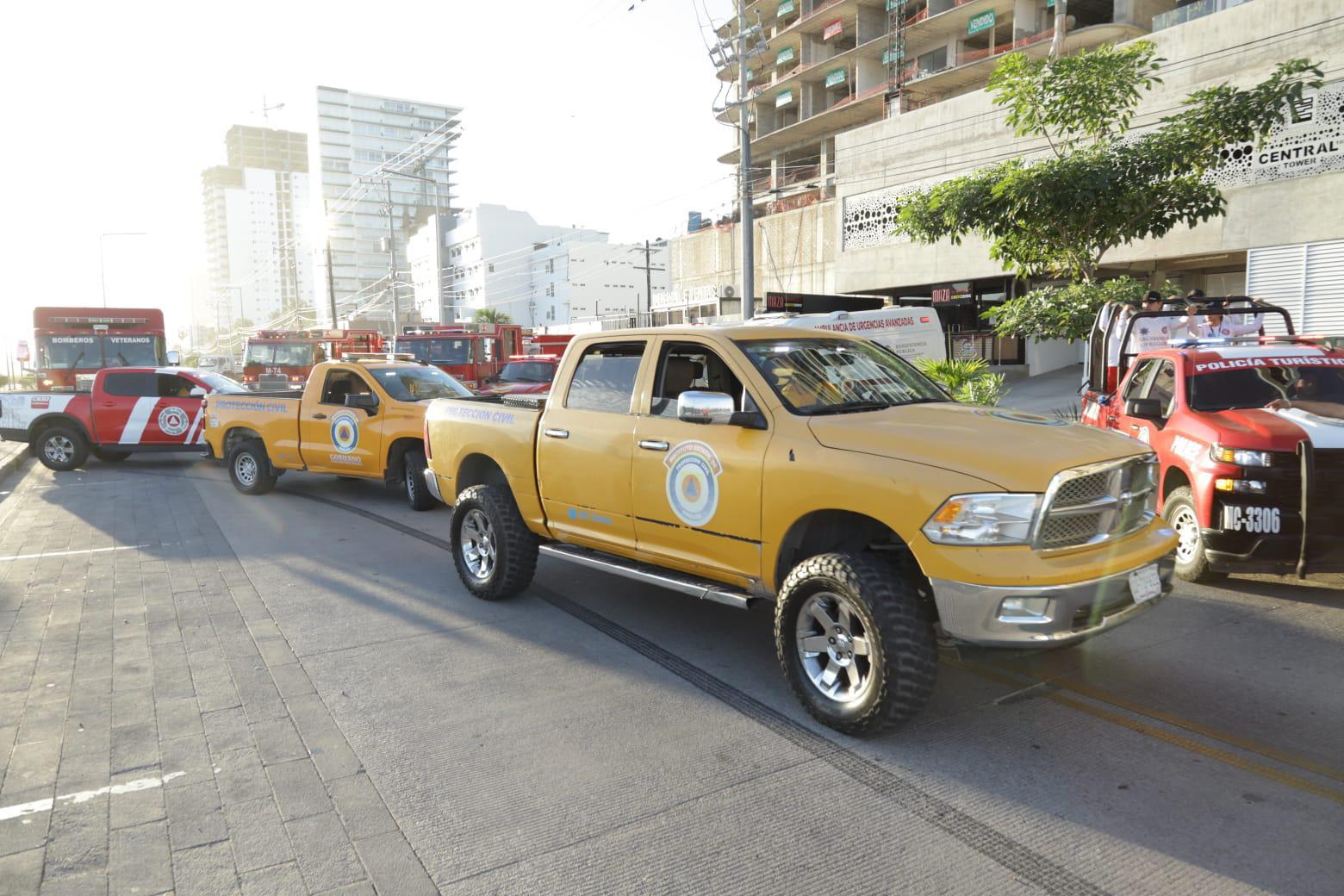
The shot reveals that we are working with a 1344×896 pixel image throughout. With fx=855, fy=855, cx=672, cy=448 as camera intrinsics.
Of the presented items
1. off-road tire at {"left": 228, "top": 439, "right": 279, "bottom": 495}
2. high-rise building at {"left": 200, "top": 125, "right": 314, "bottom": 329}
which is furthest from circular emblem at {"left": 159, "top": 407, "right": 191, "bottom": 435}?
high-rise building at {"left": 200, "top": 125, "right": 314, "bottom": 329}

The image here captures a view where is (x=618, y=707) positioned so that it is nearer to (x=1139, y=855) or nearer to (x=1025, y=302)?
(x=1139, y=855)

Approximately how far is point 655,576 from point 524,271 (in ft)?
341

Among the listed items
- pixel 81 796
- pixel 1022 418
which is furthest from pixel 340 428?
pixel 1022 418

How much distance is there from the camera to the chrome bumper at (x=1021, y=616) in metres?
3.62

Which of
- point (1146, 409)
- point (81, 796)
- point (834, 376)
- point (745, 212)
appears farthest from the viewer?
point (745, 212)

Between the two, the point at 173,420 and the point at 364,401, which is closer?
the point at 364,401

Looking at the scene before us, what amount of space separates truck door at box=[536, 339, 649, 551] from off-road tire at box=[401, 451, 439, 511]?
494 cm

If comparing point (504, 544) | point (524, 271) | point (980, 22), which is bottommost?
point (504, 544)

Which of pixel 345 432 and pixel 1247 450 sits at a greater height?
pixel 1247 450

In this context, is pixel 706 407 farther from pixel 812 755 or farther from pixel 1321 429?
pixel 1321 429

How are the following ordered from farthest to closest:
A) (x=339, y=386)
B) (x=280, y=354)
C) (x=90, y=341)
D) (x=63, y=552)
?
(x=280, y=354), (x=90, y=341), (x=339, y=386), (x=63, y=552)

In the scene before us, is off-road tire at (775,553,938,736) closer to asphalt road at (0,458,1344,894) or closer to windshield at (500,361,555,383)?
asphalt road at (0,458,1344,894)

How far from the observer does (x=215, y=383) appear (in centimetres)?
1507

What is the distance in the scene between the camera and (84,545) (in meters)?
8.58
